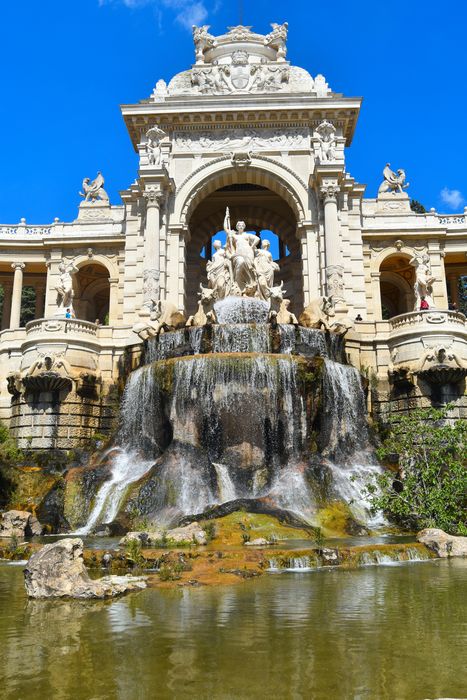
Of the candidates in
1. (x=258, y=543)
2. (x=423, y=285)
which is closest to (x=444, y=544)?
(x=258, y=543)

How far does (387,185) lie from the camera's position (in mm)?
39188

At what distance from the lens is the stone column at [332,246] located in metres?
32.5

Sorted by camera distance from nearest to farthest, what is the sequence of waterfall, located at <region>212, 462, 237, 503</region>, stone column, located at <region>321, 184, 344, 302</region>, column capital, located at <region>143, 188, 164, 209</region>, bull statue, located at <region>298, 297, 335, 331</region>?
waterfall, located at <region>212, 462, 237, 503</region> → bull statue, located at <region>298, 297, 335, 331</region> → stone column, located at <region>321, 184, 344, 302</region> → column capital, located at <region>143, 188, 164, 209</region>

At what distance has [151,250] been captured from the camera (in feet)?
109

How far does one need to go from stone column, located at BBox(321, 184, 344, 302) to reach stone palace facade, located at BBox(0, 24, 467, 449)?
6 cm

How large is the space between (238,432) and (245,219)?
1051 inches

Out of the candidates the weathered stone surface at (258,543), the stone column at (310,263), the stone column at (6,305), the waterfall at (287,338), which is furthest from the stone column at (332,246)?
the stone column at (6,305)

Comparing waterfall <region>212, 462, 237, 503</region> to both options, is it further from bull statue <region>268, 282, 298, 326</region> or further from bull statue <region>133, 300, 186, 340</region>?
bull statue <region>268, 282, 298, 326</region>

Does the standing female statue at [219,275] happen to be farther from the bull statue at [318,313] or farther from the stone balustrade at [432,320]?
the stone balustrade at [432,320]

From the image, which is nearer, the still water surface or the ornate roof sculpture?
the still water surface

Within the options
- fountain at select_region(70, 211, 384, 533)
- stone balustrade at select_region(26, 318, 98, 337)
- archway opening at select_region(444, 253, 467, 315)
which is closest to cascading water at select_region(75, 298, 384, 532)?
fountain at select_region(70, 211, 384, 533)

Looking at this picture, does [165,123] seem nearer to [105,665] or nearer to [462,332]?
[462,332]

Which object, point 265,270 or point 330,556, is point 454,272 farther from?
point 330,556

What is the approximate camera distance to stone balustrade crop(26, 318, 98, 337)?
2956 centimetres
